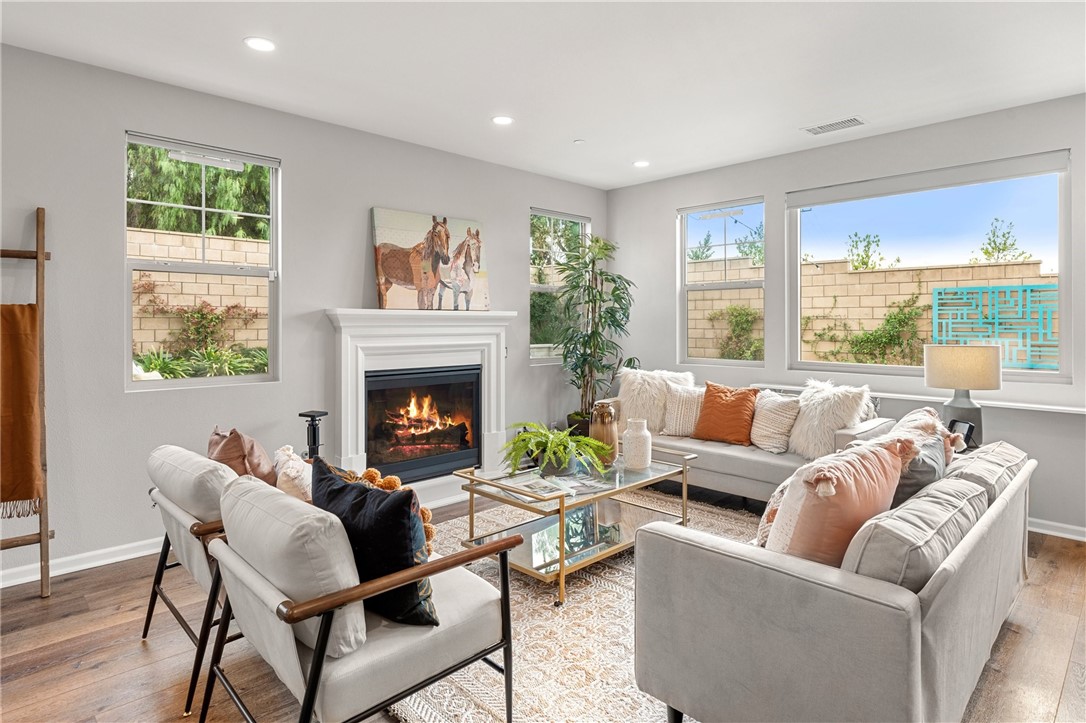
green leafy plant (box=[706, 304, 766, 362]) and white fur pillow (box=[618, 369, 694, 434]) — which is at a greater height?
green leafy plant (box=[706, 304, 766, 362])

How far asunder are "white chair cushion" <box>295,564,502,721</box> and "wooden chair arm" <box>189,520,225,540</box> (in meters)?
0.60

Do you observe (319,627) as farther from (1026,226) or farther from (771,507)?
(1026,226)

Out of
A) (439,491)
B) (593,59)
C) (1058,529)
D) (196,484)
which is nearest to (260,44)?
(593,59)

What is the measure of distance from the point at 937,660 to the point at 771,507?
2.45 ft

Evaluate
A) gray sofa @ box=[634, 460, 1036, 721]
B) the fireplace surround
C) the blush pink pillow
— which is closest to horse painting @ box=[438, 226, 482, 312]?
the fireplace surround

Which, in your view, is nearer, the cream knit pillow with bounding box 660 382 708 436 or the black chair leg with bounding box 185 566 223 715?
the black chair leg with bounding box 185 566 223 715

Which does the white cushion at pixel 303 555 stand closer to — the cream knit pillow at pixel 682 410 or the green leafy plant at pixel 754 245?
the cream knit pillow at pixel 682 410

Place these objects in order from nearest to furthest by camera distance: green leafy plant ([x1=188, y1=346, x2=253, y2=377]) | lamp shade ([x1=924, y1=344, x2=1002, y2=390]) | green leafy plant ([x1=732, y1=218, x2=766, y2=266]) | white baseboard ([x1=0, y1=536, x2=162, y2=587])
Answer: white baseboard ([x1=0, y1=536, x2=162, y2=587]) → lamp shade ([x1=924, y1=344, x2=1002, y2=390]) → green leafy plant ([x1=188, y1=346, x2=253, y2=377]) → green leafy plant ([x1=732, y1=218, x2=766, y2=266])

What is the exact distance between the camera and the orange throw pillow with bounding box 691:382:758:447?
14.3 ft

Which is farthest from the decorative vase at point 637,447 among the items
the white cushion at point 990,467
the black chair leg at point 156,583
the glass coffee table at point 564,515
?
the black chair leg at point 156,583

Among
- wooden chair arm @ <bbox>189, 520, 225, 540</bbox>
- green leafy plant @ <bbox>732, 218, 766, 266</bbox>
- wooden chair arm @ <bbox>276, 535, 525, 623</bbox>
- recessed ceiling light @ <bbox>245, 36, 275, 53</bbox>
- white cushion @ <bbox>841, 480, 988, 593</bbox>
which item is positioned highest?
recessed ceiling light @ <bbox>245, 36, 275, 53</bbox>

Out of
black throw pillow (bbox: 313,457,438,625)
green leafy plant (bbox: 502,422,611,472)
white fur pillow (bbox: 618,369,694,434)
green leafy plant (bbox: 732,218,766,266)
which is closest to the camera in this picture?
black throw pillow (bbox: 313,457,438,625)

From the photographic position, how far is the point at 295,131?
155 inches

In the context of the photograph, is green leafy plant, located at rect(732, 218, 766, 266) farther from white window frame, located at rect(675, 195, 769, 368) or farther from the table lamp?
the table lamp
